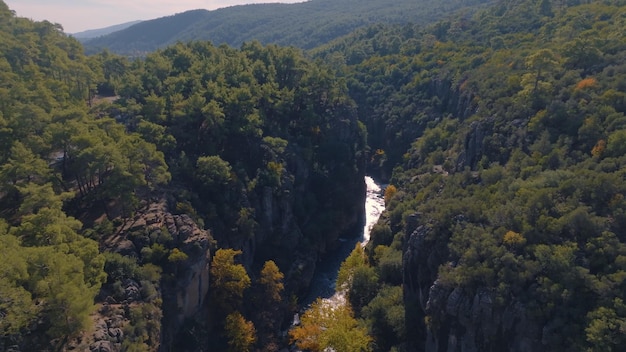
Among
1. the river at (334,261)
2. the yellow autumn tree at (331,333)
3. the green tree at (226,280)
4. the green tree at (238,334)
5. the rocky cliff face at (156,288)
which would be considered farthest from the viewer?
the river at (334,261)

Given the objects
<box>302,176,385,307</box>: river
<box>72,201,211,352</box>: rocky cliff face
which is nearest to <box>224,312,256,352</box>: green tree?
<box>72,201,211,352</box>: rocky cliff face

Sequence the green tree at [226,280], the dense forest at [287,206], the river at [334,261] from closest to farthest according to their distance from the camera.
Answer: the dense forest at [287,206]
the green tree at [226,280]
the river at [334,261]

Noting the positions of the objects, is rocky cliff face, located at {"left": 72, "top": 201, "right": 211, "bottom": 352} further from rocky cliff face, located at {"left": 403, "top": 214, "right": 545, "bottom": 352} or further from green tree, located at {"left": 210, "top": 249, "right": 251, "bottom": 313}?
rocky cliff face, located at {"left": 403, "top": 214, "right": 545, "bottom": 352}

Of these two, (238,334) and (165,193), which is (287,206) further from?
(238,334)

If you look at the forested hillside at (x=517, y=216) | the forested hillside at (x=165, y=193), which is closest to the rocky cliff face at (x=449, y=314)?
the forested hillside at (x=517, y=216)

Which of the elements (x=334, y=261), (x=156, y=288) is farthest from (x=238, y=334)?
(x=334, y=261)

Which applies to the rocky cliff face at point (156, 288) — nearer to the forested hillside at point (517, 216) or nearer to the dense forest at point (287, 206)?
the dense forest at point (287, 206)

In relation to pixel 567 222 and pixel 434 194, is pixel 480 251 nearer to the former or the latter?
pixel 567 222
